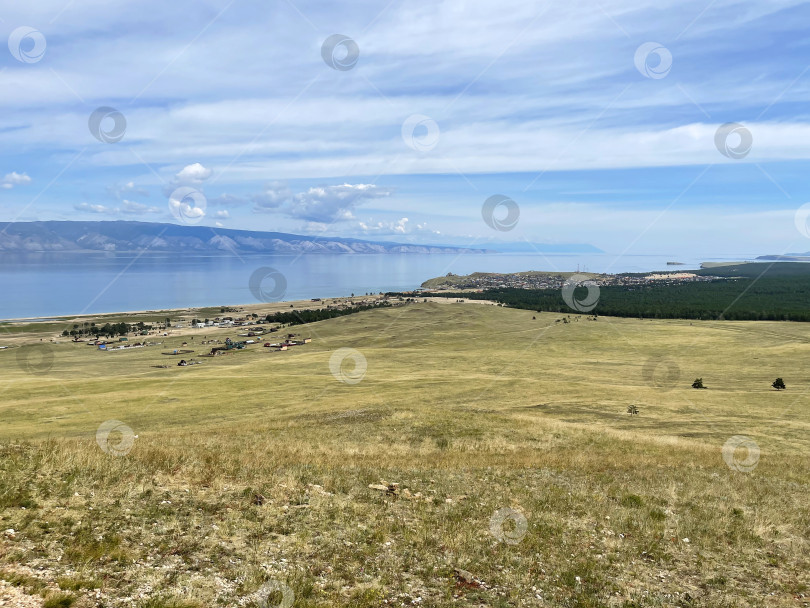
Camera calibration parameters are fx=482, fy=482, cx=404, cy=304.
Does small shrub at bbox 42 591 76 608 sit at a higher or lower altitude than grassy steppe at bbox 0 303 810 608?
higher

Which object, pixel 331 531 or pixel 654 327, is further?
pixel 654 327

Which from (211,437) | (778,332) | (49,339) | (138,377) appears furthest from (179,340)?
(778,332)

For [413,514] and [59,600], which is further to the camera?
[413,514]

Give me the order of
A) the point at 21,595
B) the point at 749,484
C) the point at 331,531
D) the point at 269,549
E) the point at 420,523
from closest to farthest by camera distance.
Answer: the point at 21,595 < the point at 269,549 < the point at 331,531 < the point at 420,523 < the point at 749,484

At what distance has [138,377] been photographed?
85625 millimetres

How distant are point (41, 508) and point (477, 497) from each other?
41.3 ft

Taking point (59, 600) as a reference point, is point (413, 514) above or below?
below

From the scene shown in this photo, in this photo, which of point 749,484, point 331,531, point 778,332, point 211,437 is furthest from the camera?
point 778,332

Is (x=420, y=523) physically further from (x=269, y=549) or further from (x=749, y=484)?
(x=749, y=484)

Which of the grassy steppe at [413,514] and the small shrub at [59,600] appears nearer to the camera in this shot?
the small shrub at [59,600]

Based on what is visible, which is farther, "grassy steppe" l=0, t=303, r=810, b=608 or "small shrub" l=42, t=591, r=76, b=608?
"grassy steppe" l=0, t=303, r=810, b=608

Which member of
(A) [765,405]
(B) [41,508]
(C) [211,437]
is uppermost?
(B) [41,508]

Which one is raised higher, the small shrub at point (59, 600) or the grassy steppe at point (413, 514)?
the small shrub at point (59, 600)

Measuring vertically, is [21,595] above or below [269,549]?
above
